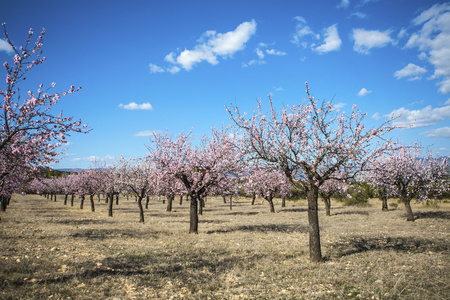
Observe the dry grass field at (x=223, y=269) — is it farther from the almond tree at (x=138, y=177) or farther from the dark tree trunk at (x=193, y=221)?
the almond tree at (x=138, y=177)

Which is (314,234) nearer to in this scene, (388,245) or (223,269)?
(223,269)

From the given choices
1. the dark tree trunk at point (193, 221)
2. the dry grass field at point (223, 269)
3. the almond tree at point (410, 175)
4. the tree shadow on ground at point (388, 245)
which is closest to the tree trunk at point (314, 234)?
the dry grass field at point (223, 269)

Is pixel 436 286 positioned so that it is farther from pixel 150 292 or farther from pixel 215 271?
pixel 150 292

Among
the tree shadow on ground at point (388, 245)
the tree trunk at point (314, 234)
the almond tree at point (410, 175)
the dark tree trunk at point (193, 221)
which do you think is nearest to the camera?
the tree trunk at point (314, 234)

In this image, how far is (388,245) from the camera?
1469cm

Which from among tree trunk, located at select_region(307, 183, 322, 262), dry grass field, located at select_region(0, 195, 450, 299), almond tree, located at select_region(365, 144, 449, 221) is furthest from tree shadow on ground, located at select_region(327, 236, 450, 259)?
almond tree, located at select_region(365, 144, 449, 221)

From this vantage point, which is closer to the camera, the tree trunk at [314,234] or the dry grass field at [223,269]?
the dry grass field at [223,269]

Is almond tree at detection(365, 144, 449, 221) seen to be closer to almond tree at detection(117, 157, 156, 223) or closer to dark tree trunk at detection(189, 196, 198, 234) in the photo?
dark tree trunk at detection(189, 196, 198, 234)

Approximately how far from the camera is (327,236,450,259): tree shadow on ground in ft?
44.0

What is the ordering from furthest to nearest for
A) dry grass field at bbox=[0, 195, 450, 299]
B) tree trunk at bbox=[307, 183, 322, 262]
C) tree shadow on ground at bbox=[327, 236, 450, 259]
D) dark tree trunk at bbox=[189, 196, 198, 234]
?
dark tree trunk at bbox=[189, 196, 198, 234] → tree shadow on ground at bbox=[327, 236, 450, 259] → tree trunk at bbox=[307, 183, 322, 262] → dry grass field at bbox=[0, 195, 450, 299]

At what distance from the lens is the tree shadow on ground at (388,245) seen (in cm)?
1341

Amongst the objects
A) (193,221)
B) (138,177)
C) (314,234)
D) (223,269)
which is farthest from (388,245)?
(138,177)

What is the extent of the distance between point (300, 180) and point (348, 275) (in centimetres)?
428

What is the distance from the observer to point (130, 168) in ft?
123
